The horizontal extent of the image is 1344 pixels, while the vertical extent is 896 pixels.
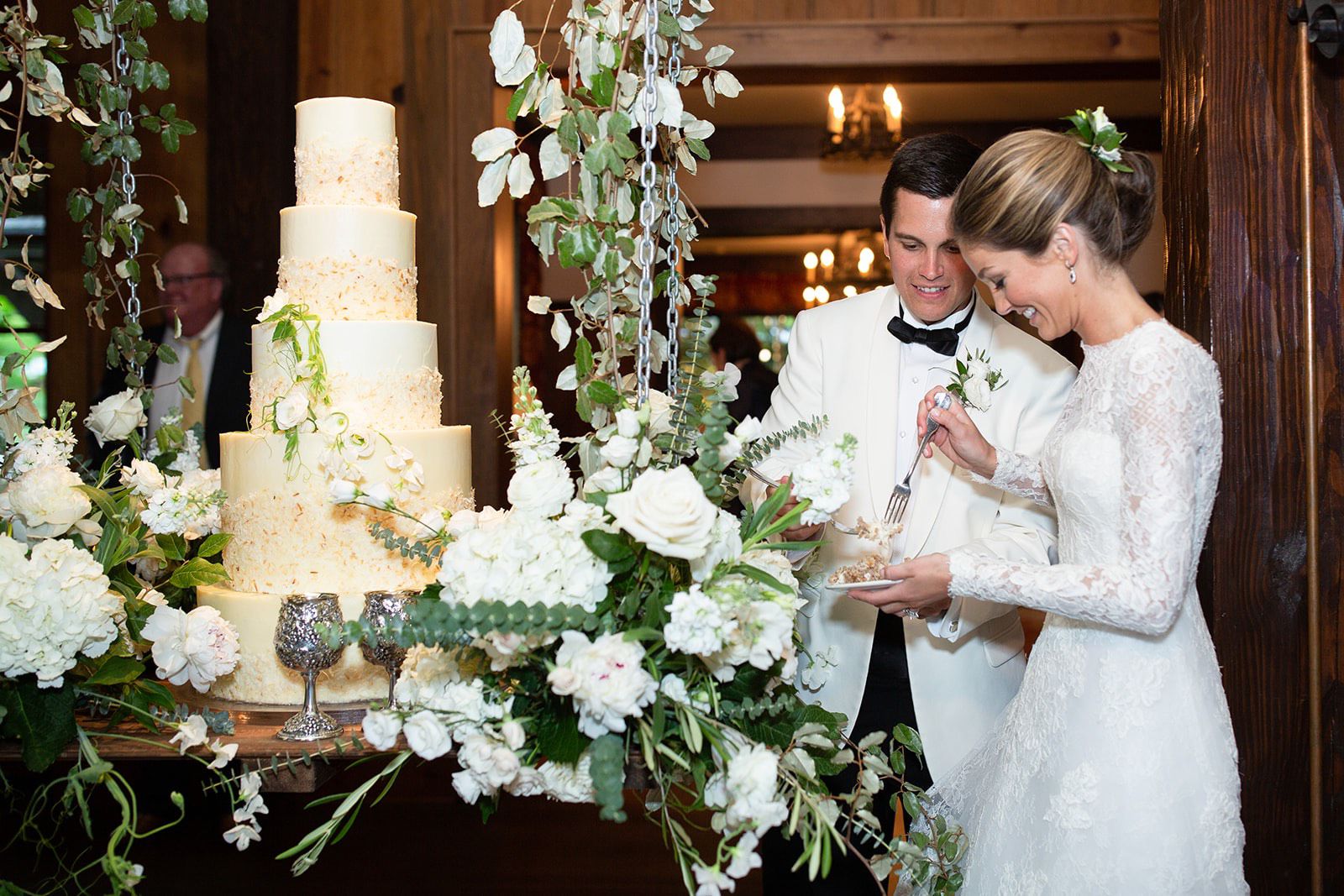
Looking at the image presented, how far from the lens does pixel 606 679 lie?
1467 mm

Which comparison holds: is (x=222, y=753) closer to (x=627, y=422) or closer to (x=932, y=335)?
(x=627, y=422)

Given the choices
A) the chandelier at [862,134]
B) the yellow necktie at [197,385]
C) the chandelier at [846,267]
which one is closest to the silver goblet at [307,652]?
the yellow necktie at [197,385]

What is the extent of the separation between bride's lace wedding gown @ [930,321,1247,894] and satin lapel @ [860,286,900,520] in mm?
455

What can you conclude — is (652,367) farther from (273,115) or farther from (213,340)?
(273,115)

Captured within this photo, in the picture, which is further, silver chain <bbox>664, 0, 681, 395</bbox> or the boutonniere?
the boutonniere

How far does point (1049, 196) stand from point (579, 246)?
29.0 inches

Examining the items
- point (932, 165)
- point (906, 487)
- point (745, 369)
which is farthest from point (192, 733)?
→ point (745, 369)

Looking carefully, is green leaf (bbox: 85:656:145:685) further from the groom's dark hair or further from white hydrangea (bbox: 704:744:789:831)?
the groom's dark hair

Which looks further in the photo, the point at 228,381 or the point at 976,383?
the point at 228,381

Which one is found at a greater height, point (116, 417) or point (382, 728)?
point (116, 417)

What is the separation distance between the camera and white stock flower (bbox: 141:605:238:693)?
1929 mm

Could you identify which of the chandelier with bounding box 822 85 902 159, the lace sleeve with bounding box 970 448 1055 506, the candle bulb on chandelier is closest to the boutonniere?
the lace sleeve with bounding box 970 448 1055 506

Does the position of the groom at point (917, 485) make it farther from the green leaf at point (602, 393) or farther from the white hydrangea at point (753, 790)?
the white hydrangea at point (753, 790)

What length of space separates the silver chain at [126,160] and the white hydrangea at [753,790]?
1530 millimetres
